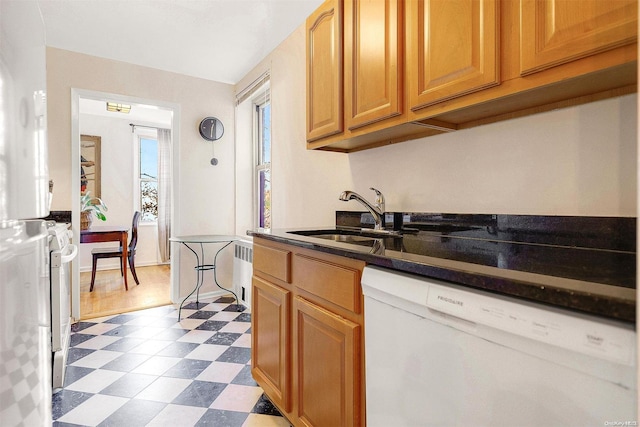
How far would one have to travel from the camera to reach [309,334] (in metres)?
1.32

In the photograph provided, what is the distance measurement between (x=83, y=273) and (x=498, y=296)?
5858 mm

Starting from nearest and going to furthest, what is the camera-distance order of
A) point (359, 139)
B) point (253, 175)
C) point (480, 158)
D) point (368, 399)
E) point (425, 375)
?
point (425, 375), point (368, 399), point (480, 158), point (359, 139), point (253, 175)

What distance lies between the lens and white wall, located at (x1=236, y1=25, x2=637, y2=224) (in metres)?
1.02

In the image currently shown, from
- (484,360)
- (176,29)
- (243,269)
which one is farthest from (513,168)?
(243,269)

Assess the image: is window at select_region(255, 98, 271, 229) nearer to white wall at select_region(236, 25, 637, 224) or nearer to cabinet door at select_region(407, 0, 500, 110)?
white wall at select_region(236, 25, 637, 224)

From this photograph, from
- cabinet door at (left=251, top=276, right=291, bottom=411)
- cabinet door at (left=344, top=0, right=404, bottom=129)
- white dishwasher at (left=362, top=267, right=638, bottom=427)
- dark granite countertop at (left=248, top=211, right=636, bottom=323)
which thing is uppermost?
cabinet door at (left=344, top=0, right=404, bottom=129)

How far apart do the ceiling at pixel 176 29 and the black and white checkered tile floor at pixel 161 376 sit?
7.81 ft

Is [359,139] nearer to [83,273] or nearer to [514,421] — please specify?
[514,421]

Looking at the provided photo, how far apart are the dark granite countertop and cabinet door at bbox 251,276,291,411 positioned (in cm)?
29

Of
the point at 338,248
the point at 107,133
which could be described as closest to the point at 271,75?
the point at 338,248

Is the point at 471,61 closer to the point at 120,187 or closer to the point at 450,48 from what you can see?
the point at 450,48

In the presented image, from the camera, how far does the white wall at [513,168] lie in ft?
3.36

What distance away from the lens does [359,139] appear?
1.77 metres

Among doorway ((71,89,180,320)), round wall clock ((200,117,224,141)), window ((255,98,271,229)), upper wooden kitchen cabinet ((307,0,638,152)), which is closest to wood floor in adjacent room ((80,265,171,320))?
doorway ((71,89,180,320))
